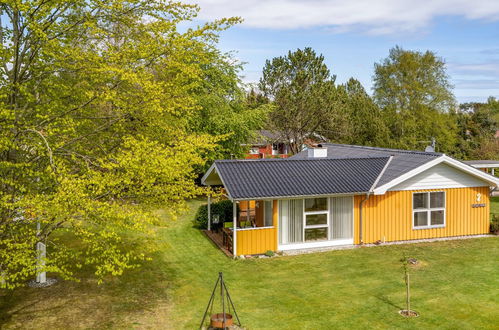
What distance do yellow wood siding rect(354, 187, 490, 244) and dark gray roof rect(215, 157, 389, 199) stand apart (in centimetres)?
108

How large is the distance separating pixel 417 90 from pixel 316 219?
128 ft

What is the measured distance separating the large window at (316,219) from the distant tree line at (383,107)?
23214 mm

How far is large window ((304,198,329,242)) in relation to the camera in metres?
18.0

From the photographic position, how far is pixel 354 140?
151 feet

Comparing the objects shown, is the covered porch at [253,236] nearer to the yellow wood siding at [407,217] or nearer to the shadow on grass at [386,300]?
the yellow wood siding at [407,217]

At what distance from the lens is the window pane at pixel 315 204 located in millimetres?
18047

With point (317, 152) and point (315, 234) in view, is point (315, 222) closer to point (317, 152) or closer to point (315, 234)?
point (315, 234)

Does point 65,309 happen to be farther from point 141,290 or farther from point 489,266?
point 489,266

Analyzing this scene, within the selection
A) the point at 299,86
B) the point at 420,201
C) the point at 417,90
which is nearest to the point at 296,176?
the point at 420,201

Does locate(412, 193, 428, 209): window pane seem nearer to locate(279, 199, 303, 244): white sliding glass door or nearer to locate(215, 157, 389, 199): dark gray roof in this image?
locate(215, 157, 389, 199): dark gray roof

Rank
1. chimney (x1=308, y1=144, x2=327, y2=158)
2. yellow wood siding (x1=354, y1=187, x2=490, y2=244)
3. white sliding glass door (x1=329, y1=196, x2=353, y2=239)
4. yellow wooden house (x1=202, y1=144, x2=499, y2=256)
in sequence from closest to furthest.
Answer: yellow wooden house (x1=202, y1=144, x2=499, y2=256)
white sliding glass door (x1=329, y1=196, x2=353, y2=239)
yellow wood siding (x1=354, y1=187, x2=490, y2=244)
chimney (x1=308, y1=144, x2=327, y2=158)

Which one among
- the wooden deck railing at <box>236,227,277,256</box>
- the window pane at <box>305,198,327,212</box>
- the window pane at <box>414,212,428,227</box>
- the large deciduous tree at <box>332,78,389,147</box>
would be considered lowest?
the wooden deck railing at <box>236,227,277,256</box>

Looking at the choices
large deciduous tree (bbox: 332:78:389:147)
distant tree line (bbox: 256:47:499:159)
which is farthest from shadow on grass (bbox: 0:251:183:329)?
large deciduous tree (bbox: 332:78:389:147)

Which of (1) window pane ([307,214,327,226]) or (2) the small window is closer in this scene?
(1) window pane ([307,214,327,226])
